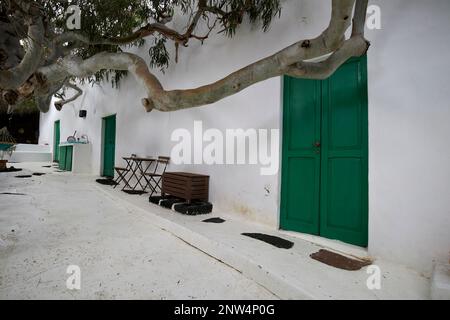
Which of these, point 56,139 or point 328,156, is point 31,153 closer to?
point 56,139

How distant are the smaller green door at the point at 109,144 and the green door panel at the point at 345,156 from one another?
20.3 ft

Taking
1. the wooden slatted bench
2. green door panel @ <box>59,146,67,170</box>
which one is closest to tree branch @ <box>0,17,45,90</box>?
the wooden slatted bench

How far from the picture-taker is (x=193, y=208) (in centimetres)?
325

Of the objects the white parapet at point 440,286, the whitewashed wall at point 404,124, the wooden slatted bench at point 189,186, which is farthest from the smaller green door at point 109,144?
the white parapet at point 440,286

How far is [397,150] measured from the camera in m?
1.98

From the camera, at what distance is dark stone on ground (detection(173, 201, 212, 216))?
3.23 meters

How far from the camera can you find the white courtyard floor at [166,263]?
154cm

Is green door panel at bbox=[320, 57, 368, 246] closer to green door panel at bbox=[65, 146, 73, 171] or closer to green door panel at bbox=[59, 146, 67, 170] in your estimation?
green door panel at bbox=[65, 146, 73, 171]

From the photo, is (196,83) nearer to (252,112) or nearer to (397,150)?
(252,112)

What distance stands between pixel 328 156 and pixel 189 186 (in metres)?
1.91

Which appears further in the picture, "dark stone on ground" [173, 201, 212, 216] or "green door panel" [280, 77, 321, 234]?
"dark stone on ground" [173, 201, 212, 216]

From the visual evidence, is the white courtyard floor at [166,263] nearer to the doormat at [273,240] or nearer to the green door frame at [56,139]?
the doormat at [273,240]

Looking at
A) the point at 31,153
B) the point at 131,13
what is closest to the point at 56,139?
the point at 31,153
